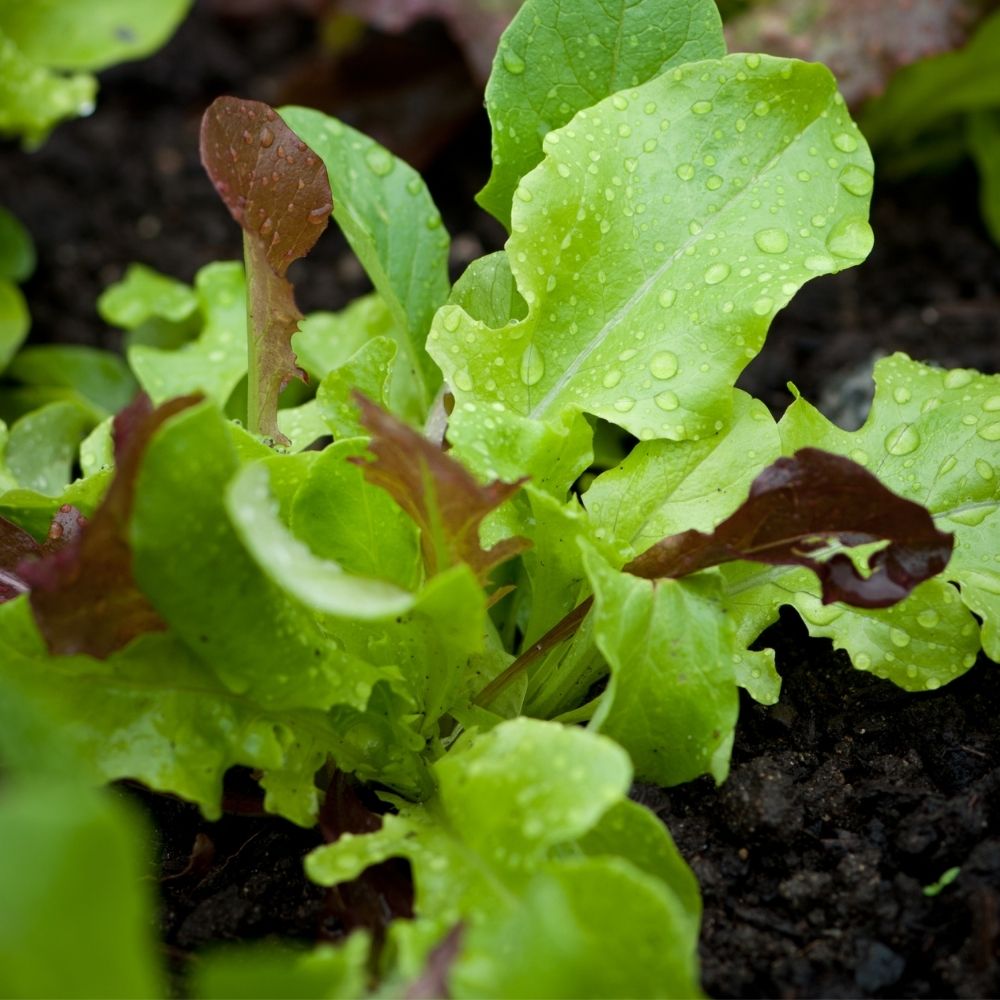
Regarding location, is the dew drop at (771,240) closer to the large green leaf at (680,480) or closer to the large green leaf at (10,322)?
the large green leaf at (680,480)

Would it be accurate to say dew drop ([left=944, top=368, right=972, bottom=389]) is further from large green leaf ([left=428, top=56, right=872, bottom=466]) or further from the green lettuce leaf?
large green leaf ([left=428, top=56, right=872, bottom=466])

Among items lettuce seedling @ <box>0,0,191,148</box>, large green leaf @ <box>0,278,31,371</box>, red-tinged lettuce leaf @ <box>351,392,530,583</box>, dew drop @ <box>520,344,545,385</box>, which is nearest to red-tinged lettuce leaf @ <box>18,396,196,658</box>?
red-tinged lettuce leaf @ <box>351,392,530,583</box>

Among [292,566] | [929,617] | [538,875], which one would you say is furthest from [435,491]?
[929,617]

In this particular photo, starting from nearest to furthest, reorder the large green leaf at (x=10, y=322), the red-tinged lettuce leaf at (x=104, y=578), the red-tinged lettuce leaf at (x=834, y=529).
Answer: the red-tinged lettuce leaf at (x=104, y=578)
the red-tinged lettuce leaf at (x=834, y=529)
the large green leaf at (x=10, y=322)

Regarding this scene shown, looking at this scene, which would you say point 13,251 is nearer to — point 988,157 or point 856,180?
point 856,180

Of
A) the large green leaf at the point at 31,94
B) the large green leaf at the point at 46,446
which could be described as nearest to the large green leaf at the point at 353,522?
the large green leaf at the point at 46,446

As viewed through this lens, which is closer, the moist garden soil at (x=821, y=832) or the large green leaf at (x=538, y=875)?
the large green leaf at (x=538, y=875)

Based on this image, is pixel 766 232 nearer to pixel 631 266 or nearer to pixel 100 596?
pixel 631 266
